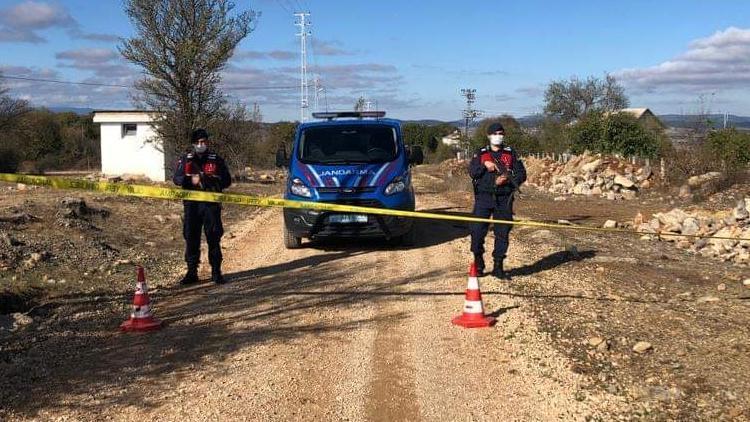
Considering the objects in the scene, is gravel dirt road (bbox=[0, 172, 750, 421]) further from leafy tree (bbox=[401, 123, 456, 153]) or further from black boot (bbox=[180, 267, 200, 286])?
leafy tree (bbox=[401, 123, 456, 153])

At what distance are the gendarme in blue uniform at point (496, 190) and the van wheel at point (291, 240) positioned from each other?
3489mm

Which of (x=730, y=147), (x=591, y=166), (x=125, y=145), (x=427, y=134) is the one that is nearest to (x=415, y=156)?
(x=730, y=147)

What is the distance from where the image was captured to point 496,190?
25.3ft

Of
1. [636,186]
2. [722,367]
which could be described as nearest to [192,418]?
[722,367]

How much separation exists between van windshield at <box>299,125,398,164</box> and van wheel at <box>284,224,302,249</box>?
118 centimetres

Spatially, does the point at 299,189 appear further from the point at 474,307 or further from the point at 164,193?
the point at 474,307

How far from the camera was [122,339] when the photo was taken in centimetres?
568

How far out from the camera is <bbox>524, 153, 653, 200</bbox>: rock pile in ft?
70.3

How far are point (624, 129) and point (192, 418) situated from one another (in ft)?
95.2

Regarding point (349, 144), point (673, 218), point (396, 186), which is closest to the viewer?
point (396, 186)

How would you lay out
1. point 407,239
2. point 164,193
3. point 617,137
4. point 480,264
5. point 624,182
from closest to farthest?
1. point 164,193
2. point 480,264
3. point 407,239
4. point 624,182
5. point 617,137

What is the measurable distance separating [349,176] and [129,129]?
30484mm

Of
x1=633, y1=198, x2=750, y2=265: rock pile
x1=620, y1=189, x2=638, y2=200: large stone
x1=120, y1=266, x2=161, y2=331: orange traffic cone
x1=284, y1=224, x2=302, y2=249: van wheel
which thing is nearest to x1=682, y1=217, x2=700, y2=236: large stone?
x1=633, y1=198, x2=750, y2=265: rock pile

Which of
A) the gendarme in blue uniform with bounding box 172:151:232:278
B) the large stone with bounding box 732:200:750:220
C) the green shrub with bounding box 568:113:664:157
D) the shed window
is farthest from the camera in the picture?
the shed window
